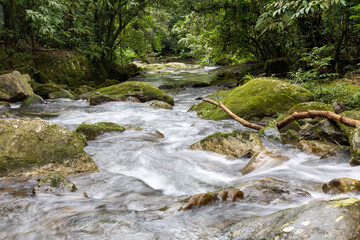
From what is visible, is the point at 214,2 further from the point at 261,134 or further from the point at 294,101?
the point at 261,134

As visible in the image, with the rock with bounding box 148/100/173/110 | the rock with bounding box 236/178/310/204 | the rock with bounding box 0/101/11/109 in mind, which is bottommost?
the rock with bounding box 148/100/173/110

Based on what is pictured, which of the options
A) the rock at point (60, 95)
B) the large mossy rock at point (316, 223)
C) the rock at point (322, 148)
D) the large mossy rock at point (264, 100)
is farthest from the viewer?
the rock at point (60, 95)

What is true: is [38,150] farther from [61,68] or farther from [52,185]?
[61,68]

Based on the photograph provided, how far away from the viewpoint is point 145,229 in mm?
2266

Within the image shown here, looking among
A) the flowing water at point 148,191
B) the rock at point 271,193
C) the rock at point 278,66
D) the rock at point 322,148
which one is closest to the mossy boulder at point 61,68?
the flowing water at point 148,191

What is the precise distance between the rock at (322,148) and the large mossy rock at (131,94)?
22.7 feet

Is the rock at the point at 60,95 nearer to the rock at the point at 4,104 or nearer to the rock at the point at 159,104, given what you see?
the rock at the point at 4,104

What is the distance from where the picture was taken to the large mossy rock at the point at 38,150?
3.47 metres

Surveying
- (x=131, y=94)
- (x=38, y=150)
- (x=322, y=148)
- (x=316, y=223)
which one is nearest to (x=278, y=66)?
(x=131, y=94)

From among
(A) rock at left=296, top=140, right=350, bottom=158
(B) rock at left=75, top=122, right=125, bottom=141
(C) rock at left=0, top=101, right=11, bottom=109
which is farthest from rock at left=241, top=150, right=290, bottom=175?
(C) rock at left=0, top=101, right=11, bottom=109

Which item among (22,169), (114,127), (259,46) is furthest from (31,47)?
(22,169)

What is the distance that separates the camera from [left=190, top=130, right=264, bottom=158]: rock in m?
4.68

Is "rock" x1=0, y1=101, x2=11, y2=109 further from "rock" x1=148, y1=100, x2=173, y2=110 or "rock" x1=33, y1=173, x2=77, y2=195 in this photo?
"rock" x1=33, y1=173, x2=77, y2=195

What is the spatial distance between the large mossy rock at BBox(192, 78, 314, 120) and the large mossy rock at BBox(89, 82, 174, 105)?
368 cm
